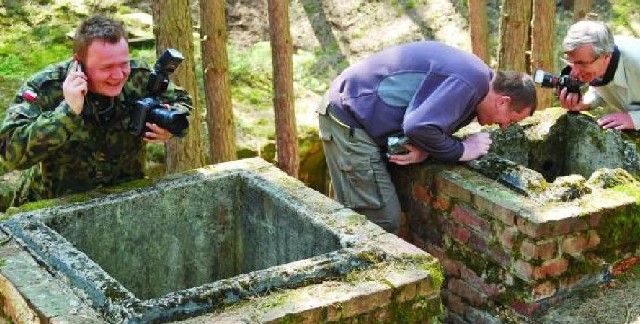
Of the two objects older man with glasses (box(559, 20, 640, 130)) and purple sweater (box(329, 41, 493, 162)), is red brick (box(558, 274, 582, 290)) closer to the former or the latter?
purple sweater (box(329, 41, 493, 162))

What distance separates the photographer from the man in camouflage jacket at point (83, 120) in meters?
4.07

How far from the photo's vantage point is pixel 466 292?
4715 millimetres

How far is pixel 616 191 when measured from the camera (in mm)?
4449

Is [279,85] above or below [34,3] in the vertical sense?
below

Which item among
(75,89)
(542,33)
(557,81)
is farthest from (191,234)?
(542,33)

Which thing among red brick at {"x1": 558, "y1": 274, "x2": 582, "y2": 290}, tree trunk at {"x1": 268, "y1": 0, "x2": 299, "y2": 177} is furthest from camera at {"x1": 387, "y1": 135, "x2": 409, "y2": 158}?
tree trunk at {"x1": 268, "y1": 0, "x2": 299, "y2": 177}

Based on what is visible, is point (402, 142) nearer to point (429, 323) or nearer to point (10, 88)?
point (429, 323)

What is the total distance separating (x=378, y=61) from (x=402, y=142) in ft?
1.72

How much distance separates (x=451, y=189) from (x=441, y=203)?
0.15 m

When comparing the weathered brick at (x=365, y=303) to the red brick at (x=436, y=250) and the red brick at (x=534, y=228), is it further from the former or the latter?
the red brick at (x=436, y=250)

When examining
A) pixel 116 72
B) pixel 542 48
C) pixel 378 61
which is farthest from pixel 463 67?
pixel 542 48

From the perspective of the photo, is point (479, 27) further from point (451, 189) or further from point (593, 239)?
point (593, 239)

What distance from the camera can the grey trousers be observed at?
189 inches

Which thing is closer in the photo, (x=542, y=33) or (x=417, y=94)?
(x=417, y=94)
